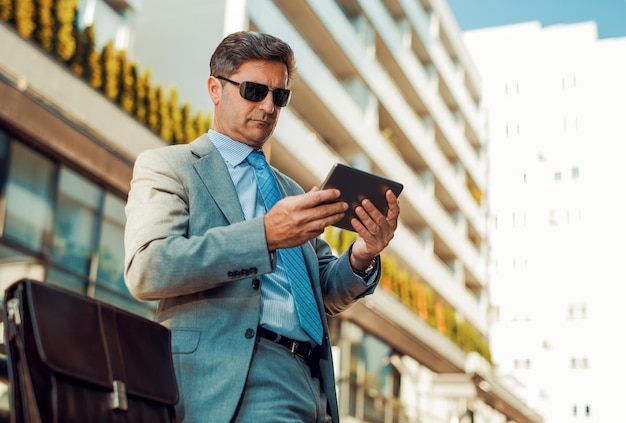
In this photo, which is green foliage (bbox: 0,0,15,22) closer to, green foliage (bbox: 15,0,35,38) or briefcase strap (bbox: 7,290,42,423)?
green foliage (bbox: 15,0,35,38)

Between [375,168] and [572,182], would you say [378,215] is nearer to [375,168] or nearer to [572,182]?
[375,168]

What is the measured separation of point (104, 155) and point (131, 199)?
10.1 meters

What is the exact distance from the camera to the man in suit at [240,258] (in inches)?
95.7

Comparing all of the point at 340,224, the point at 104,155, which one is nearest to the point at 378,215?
the point at 340,224

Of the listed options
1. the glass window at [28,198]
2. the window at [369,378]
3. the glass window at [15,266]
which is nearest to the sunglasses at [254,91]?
the glass window at [15,266]

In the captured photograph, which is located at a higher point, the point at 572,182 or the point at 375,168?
the point at 572,182

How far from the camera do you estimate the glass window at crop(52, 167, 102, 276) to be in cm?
1171

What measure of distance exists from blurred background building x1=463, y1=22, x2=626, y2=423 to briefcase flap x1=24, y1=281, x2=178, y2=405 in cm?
5268

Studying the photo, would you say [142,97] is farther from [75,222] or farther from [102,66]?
[75,222]

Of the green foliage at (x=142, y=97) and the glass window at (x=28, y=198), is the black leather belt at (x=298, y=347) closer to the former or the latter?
the glass window at (x=28, y=198)

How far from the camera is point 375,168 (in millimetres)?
27500

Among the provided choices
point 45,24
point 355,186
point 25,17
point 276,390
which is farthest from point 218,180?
point 45,24

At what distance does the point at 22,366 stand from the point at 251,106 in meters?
1.22

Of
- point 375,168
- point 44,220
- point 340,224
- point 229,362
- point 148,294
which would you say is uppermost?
point 375,168
